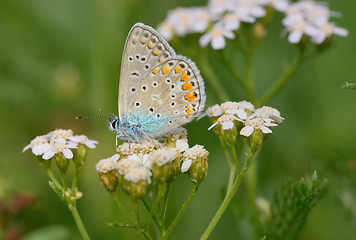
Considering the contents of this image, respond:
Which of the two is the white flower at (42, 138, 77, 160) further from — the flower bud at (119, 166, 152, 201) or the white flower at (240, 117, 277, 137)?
the white flower at (240, 117, 277, 137)

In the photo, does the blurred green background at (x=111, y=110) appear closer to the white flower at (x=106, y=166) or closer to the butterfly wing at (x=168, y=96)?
the butterfly wing at (x=168, y=96)

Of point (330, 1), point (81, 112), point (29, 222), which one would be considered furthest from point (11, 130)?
point (330, 1)

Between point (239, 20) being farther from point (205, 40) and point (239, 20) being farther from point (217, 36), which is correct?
point (205, 40)

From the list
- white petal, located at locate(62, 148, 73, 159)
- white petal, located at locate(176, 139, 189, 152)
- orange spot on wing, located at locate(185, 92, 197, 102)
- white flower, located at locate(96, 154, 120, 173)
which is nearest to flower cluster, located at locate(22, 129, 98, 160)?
white petal, located at locate(62, 148, 73, 159)

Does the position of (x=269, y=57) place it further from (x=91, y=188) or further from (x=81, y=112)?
(x=91, y=188)

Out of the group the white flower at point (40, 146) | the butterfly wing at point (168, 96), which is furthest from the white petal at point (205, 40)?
the white flower at point (40, 146)
